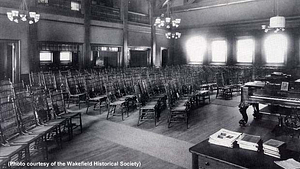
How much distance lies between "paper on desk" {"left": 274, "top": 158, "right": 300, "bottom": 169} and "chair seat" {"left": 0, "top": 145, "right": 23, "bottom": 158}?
108 inches

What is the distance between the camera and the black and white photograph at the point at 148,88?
3521 mm

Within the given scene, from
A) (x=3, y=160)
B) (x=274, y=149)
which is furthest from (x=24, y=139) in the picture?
(x=274, y=149)

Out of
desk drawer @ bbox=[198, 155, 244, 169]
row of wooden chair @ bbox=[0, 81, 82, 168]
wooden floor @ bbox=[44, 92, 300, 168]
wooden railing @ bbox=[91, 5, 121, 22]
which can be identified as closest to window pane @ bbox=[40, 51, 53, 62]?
wooden railing @ bbox=[91, 5, 121, 22]

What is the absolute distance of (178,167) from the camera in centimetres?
349

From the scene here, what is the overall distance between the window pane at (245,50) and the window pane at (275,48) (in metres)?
0.79

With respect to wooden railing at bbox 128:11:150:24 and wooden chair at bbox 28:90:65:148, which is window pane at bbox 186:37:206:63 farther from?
wooden chair at bbox 28:90:65:148

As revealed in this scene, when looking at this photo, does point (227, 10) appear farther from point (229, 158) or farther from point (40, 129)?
point (229, 158)

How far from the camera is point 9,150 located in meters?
2.93

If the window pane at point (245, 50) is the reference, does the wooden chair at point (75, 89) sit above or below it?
below

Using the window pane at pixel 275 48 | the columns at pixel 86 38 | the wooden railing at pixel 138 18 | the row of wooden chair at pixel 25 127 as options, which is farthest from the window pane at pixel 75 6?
the window pane at pixel 275 48

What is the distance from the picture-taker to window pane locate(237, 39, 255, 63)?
14137 mm

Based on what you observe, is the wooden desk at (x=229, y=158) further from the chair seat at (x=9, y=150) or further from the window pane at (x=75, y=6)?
the window pane at (x=75, y=6)

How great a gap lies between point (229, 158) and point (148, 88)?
5.12m

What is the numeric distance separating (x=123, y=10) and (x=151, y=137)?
10723 millimetres
